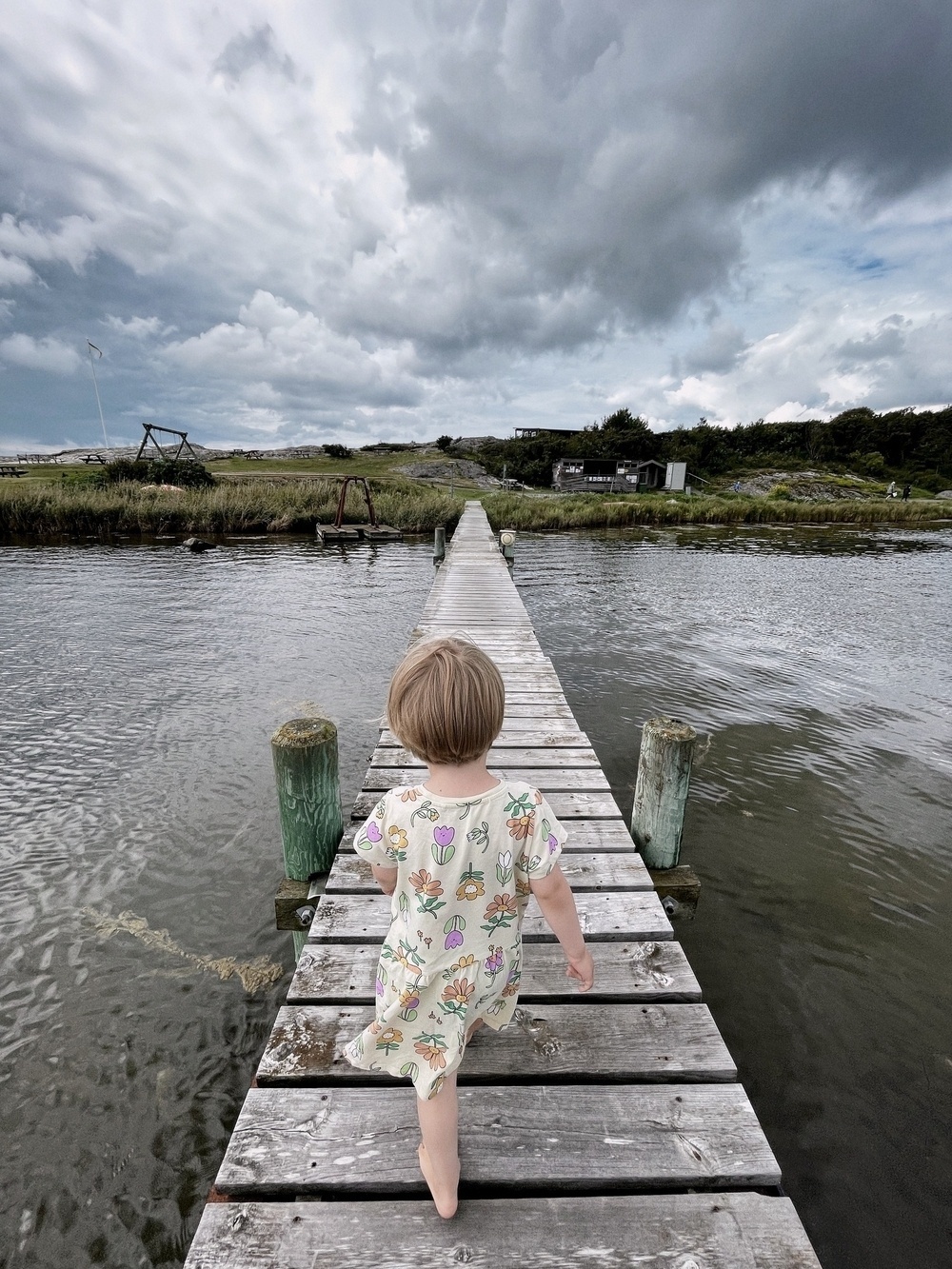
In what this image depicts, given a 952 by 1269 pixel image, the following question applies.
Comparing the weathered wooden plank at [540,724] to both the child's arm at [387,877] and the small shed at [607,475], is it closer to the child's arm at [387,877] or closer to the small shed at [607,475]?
the child's arm at [387,877]

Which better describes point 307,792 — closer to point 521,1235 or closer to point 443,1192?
point 443,1192

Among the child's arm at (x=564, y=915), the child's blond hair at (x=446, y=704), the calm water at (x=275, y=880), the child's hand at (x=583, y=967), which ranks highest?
the child's blond hair at (x=446, y=704)

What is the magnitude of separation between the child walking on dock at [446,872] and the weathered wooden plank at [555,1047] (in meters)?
0.50

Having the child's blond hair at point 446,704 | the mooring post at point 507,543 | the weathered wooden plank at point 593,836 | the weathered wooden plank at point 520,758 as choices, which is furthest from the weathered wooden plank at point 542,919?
the mooring post at point 507,543

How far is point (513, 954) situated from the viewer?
6.00ft

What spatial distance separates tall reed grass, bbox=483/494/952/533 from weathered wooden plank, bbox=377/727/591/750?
80.8 ft

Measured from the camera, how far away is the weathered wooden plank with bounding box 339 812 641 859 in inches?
138

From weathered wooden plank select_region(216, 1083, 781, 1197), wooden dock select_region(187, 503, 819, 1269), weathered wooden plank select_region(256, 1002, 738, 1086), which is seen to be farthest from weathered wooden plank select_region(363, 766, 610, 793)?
weathered wooden plank select_region(216, 1083, 781, 1197)

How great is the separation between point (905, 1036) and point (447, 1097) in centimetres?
331

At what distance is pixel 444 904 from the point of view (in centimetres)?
163

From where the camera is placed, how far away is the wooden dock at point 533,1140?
1.61m

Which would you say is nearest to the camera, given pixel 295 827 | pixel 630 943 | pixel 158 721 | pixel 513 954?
pixel 513 954

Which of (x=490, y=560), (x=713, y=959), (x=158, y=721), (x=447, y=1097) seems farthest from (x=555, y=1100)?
(x=490, y=560)

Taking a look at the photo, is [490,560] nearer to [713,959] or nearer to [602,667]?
[602,667]
